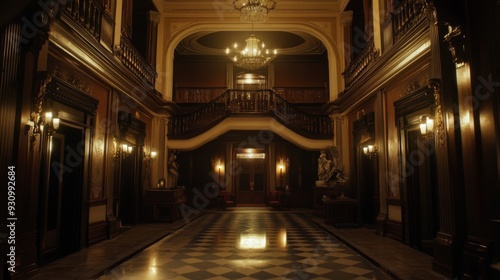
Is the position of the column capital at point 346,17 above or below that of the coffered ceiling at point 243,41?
below

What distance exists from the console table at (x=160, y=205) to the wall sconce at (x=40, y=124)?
18.0 feet

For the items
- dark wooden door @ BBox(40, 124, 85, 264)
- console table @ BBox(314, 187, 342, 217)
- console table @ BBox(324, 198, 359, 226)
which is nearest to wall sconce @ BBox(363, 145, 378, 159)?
console table @ BBox(324, 198, 359, 226)

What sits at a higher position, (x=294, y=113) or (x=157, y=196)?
(x=294, y=113)

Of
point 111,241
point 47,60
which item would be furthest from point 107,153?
point 47,60

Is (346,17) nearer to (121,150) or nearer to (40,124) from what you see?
(121,150)

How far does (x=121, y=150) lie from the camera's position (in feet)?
28.7

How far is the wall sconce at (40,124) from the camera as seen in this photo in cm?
463

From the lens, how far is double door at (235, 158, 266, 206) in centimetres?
1695

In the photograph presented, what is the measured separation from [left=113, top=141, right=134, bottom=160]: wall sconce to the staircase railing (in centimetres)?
400

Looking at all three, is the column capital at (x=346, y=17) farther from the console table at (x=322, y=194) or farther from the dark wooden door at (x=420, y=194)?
the dark wooden door at (x=420, y=194)

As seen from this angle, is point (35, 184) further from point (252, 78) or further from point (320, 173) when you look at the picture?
point (252, 78)

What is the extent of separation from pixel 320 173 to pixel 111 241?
768cm

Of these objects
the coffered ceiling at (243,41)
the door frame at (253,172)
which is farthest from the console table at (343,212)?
the coffered ceiling at (243,41)

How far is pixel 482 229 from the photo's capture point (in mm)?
4184
